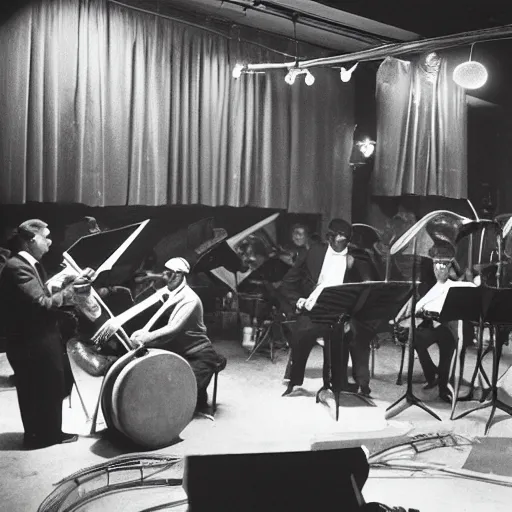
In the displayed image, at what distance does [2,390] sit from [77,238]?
1500 mm

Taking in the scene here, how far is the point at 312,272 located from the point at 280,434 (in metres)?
1.94

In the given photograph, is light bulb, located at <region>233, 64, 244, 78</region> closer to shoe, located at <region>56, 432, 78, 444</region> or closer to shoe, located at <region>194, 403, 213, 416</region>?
shoe, located at <region>194, 403, 213, 416</region>

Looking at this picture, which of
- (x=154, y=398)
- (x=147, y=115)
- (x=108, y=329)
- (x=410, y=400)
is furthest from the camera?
(x=147, y=115)

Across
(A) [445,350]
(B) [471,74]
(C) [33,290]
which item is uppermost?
(B) [471,74]

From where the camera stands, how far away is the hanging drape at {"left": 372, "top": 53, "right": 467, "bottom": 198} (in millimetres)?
7578

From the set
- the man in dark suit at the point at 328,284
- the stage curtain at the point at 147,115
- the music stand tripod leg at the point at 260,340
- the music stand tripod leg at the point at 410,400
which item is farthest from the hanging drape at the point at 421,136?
the music stand tripod leg at the point at 410,400

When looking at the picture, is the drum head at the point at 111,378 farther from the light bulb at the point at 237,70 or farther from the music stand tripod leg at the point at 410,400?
the light bulb at the point at 237,70

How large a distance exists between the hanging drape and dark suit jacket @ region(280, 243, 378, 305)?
1492 mm

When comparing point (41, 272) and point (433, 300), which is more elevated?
point (41, 272)

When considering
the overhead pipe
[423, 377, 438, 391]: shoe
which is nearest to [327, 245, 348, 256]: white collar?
[423, 377, 438, 391]: shoe

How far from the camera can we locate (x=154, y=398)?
183 inches

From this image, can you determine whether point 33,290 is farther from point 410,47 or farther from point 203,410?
point 410,47

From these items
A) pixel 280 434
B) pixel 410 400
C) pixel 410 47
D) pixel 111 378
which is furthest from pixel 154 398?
pixel 410 47

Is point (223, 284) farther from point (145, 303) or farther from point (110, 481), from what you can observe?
point (110, 481)
